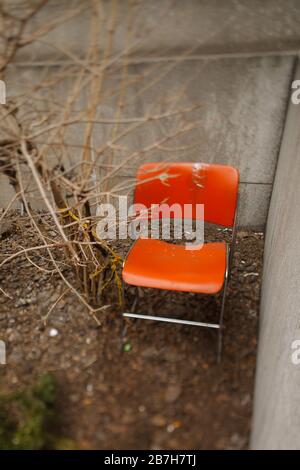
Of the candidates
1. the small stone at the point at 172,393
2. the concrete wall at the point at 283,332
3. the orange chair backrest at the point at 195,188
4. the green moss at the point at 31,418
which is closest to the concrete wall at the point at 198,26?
the concrete wall at the point at 283,332

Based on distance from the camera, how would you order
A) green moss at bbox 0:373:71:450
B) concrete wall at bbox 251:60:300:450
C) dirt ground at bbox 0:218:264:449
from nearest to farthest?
concrete wall at bbox 251:60:300:450
green moss at bbox 0:373:71:450
dirt ground at bbox 0:218:264:449

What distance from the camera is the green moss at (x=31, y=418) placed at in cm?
166

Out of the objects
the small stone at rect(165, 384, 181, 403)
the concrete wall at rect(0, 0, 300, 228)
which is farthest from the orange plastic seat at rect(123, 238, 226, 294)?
the concrete wall at rect(0, 0, 300, 228)

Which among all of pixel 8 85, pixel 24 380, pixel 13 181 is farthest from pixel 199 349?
pixel 8 85

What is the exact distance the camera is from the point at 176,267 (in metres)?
2.14

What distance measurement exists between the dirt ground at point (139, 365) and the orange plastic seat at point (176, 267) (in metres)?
0.43

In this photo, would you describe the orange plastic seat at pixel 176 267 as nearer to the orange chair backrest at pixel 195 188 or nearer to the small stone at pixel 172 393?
the orange chair backrest at pixel 195 188

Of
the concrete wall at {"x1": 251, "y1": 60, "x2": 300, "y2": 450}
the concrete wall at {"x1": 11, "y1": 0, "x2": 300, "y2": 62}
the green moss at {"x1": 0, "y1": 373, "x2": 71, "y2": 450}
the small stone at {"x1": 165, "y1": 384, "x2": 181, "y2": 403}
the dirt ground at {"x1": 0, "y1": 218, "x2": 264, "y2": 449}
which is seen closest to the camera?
the concrete wall at {"x1": 251, "y1": 60, "x2": 300, "y2": 450}

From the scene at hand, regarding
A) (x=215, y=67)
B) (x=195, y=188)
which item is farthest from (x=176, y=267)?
(x=215, y=67)

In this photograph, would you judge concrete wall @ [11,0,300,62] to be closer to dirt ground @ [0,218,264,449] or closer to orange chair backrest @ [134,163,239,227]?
orange chair backrest @ [134,163,239,227]

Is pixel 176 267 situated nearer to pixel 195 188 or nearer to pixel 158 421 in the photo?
pixel 195 188

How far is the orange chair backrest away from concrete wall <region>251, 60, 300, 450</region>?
13.5 inches

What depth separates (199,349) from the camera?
221 cm

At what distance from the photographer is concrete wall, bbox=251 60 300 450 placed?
4.26ft
